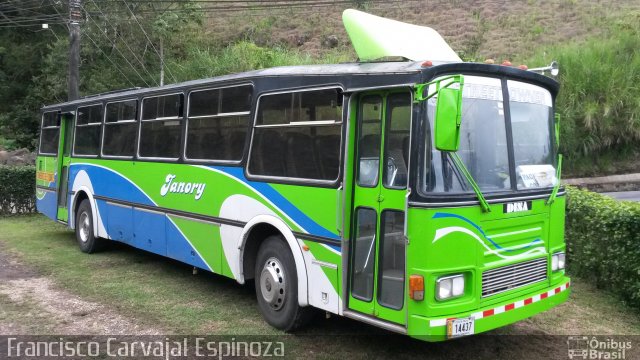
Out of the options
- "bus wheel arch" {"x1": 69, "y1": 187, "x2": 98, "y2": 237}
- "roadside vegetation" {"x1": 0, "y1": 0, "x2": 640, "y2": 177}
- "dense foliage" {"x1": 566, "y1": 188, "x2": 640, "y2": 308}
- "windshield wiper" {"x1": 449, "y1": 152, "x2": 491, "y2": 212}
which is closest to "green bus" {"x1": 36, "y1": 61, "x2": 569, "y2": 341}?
"windshield wiper" {"x1": 449, "y1": 152, "x2": 491, "y2": 212}

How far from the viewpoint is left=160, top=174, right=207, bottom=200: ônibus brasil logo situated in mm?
6925

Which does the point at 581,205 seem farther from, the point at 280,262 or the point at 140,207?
the point at 140,207

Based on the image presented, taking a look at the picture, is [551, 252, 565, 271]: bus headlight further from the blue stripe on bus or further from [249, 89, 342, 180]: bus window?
[249, 89, 342, 180]: bus window

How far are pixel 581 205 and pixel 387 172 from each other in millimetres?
3905

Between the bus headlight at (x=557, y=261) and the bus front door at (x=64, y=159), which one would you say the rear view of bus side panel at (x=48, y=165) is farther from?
the bus headlight at (x=557, y=261)

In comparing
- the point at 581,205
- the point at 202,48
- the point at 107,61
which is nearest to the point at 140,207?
the point at 581,205

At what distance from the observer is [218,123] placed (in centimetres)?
672

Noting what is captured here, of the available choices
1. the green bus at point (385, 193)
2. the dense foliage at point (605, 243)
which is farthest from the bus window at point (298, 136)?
the dense foliage at point (605, 243)

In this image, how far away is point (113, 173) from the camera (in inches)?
357

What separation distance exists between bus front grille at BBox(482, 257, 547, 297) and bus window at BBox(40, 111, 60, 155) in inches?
377

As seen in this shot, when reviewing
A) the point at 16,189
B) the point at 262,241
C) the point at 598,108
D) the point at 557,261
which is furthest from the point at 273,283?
the point at 598,108

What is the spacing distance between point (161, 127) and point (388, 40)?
3.98 m

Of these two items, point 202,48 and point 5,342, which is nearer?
point 5,342

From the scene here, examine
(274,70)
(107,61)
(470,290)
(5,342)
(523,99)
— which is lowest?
(5,342)
